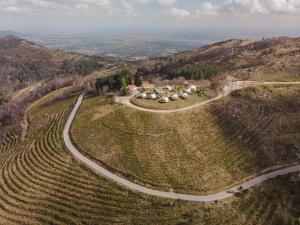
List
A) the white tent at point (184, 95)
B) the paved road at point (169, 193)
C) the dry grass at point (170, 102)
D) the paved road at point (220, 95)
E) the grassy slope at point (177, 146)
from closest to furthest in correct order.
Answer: the paved road at point (169, 193)
the grassy slope at point (177, 146)
the paved road at point (220, 95)
the dry grass at point (170, 102)
the white tent at point (184, 95)

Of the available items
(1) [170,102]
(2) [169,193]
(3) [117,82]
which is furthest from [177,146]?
(3) [117,82]

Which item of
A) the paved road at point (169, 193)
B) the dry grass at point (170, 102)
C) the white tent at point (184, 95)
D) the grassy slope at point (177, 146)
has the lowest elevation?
the paved road at point (169, 193)

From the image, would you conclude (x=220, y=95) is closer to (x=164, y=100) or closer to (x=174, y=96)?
(x=174, y=96)

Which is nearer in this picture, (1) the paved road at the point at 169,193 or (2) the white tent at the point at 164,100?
(1) the paved road at the point at 169,193

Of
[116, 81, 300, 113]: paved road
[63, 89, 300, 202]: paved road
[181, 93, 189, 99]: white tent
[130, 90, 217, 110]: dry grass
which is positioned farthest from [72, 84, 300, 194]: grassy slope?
[181, 93, 189, 99]: white tent

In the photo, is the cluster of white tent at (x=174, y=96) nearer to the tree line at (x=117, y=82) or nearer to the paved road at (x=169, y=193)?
the tree line at (x=117, y=82)

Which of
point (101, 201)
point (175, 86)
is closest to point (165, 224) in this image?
point (101, 201)

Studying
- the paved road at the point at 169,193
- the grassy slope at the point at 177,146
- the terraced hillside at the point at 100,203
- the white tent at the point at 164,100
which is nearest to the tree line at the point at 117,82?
the grassy slope at the point at 177,146
